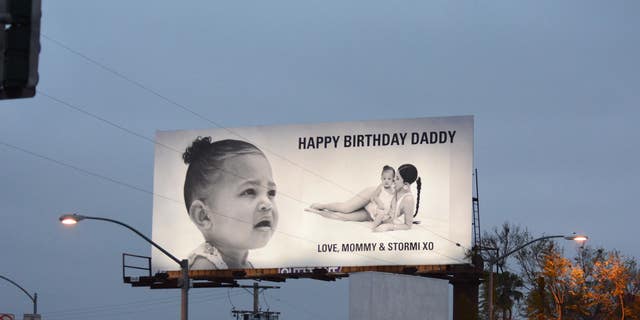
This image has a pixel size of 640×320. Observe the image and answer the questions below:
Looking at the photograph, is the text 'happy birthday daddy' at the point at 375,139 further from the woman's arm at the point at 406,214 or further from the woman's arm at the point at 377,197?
the woman's arm at the point at 406,214

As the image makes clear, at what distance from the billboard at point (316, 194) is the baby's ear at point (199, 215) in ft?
0.18

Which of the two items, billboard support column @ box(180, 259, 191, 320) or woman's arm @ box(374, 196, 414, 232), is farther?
woman's arm @ box(374, 196, 414, 232)

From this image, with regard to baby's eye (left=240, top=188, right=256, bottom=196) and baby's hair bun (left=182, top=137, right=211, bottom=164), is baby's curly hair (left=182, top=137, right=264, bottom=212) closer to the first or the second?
baby's hair bun (left=182, top=137, right=211, bottom=164)

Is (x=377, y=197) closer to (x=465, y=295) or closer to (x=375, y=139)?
(x=375, y=139)

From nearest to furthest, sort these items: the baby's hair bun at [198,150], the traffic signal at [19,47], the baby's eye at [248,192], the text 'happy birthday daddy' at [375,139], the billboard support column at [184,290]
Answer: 1. the traffic signal at [19,47]
2. the billboard support column at [184,290]
3. the text 'happy birthday daddy' at [375,139]
4. the baby's eye at [248,192]
5. the baby's hair bun at [198,150]

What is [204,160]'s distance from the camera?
60688 mm

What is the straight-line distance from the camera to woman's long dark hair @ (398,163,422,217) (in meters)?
55.2

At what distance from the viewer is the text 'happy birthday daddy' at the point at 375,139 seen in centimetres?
5534

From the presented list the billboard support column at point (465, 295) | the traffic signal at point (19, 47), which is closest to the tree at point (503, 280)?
the billboard support column at point (465, 295)

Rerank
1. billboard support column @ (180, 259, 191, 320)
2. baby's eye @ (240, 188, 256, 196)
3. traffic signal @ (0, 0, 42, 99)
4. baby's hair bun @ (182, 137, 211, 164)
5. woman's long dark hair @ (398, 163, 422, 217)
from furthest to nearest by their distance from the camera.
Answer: baby's hair bun @ (182, 137, 211, 164) < baby's eye @ (240, 188, 256, 196) < woman's long dark hair @ (398, 163, 422, 217) < billboard support column @ (180, 259, 191, 320) < traffic signal @ (0, 0, 42, 99)

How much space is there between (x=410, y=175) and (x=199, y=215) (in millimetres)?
Result: 12098

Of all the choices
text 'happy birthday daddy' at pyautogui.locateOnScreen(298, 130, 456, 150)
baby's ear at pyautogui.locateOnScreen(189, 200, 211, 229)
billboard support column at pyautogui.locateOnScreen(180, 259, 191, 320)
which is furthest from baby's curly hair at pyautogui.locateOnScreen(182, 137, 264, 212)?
billboard support column at pyautogui.locateOnScreen(180, 259, 191, 320)

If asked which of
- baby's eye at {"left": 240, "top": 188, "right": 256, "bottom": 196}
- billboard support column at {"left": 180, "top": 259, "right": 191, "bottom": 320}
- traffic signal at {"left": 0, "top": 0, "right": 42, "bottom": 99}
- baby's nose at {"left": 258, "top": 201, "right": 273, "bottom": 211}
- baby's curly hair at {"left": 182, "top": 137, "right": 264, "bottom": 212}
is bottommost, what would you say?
billboard support column at {"left": 180, "top": 259, "right": 191, "bottom": 320}

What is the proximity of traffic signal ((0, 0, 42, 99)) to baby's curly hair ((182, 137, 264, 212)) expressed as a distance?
5090cm
